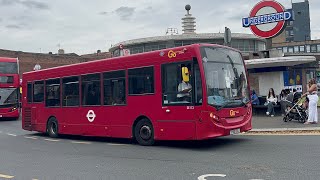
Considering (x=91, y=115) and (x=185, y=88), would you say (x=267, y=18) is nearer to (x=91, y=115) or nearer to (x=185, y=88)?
(x=91, y=115)

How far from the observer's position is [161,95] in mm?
11547

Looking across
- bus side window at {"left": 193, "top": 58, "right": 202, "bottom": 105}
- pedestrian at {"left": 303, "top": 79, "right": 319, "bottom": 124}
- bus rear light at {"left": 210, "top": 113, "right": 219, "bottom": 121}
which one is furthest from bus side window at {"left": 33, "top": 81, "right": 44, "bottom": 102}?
pedestrian at {"left": 303, "top": 79, "right": 319, "bottom": 124}

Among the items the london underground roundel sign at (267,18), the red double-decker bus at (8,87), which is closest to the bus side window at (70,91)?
the london underground roundel sign at (267,18)

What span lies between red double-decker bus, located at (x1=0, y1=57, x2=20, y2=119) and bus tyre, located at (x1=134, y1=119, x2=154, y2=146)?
1728 cm

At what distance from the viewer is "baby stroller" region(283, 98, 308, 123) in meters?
16.0

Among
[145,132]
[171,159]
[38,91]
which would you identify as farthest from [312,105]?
[38,91]

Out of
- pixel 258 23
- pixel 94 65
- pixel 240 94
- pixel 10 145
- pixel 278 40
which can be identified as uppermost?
pixel 278 40

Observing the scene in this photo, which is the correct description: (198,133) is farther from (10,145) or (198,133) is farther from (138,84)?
(10,145)

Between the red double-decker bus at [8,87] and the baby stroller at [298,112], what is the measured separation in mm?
18719

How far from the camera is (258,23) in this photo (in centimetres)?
2269

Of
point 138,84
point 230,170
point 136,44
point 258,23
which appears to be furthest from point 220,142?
point 136,44

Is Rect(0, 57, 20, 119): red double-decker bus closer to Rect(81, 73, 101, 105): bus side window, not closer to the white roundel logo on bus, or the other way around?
Rect(81, 73, 101, 105): bus side window

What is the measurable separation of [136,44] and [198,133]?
1404 inches

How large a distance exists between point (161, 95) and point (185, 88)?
945 millimetres
